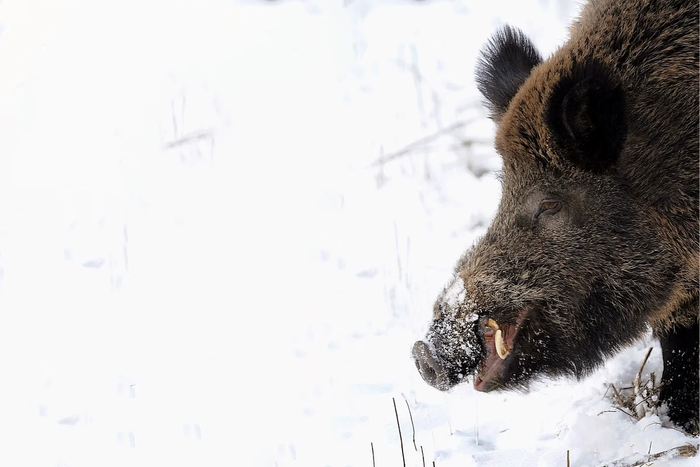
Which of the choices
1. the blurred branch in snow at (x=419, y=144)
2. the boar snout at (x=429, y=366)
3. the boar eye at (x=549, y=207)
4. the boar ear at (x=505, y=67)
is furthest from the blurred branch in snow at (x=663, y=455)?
the blurred branch in snow at (x=419, y=144)

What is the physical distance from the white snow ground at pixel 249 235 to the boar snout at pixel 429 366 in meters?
0.51

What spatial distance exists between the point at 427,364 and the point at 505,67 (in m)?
1.42

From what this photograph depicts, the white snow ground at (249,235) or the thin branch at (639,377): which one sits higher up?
the white snow ground at (249,235)

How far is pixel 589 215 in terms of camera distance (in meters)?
3.02

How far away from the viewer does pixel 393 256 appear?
5465 millimetres

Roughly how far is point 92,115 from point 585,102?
18.7 ft

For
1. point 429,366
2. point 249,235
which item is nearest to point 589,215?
point 429,366

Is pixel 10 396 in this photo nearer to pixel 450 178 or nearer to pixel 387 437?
pixel 387 437

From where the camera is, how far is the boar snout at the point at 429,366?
2.96 meters

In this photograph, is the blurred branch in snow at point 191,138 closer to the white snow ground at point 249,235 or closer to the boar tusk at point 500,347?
the white snow ground at point 249,235

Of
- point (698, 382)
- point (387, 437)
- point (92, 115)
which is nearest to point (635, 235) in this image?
point (698, 382)

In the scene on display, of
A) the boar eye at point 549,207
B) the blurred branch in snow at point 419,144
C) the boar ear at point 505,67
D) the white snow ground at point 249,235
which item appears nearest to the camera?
the boar eye at point 549,207

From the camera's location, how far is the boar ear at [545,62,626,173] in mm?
2811

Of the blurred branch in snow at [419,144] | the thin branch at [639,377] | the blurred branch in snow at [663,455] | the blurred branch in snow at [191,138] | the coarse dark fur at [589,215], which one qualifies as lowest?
the blurred branch in snow at [663,455]
